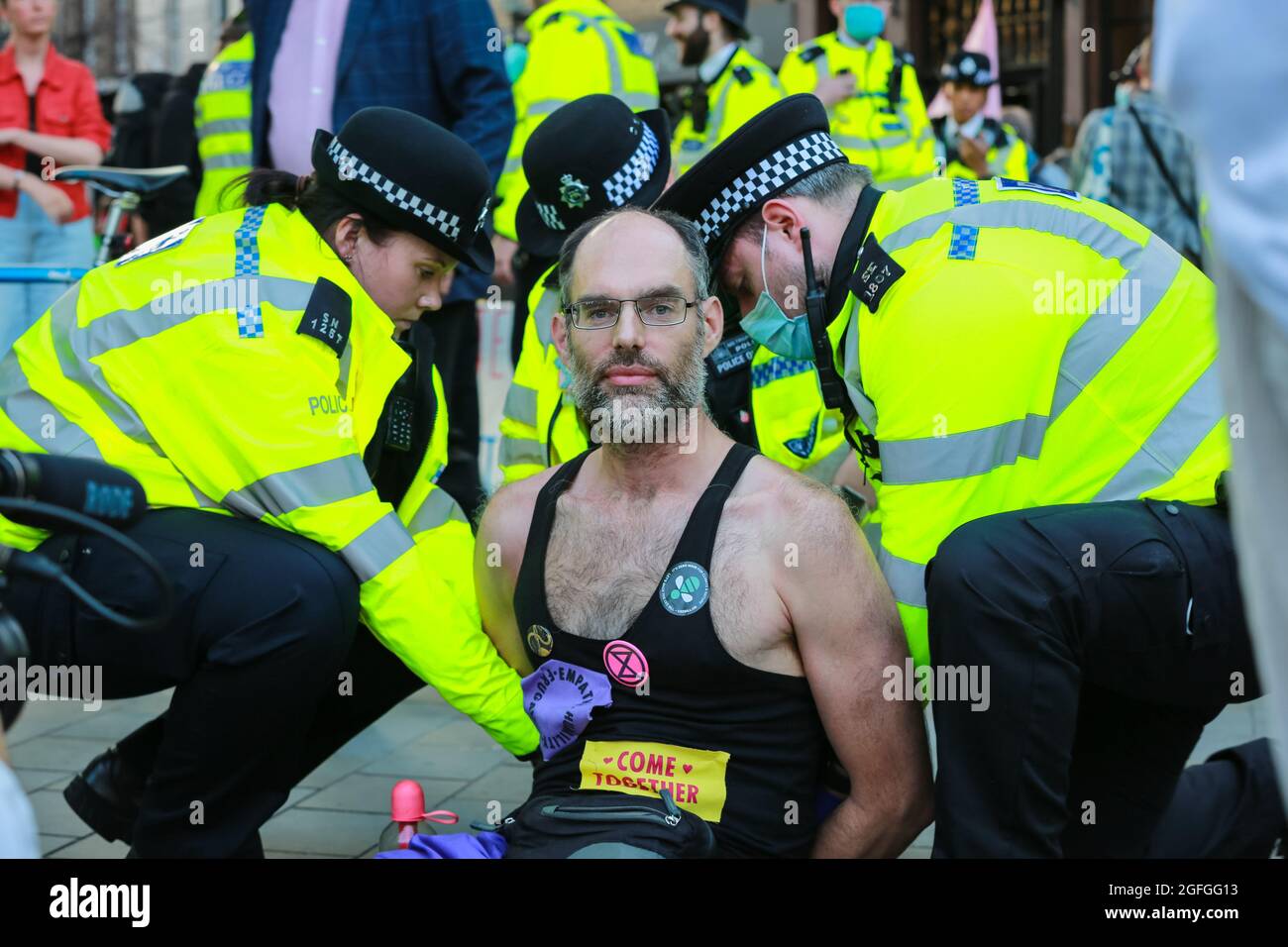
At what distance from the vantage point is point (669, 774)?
8.85ft

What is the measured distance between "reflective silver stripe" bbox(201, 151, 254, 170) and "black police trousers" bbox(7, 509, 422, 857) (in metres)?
2.42

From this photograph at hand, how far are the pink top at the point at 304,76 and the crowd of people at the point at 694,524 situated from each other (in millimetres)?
1291

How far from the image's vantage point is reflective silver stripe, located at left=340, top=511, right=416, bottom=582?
312 centimetres

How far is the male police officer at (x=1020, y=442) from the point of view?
2693mm

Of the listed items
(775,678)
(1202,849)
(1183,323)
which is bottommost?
(1202,849)

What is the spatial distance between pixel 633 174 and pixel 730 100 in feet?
8.03

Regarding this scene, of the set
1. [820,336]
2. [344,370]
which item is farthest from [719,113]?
[820,336]

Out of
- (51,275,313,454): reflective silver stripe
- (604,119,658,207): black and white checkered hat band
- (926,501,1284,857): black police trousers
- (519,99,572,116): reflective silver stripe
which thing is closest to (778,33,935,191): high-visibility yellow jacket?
(519,99,572,116): reflective silver stripe

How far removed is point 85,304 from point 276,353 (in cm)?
47

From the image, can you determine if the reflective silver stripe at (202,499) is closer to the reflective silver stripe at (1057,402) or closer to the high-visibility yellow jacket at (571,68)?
the reflective silver stripe at (1057,402)

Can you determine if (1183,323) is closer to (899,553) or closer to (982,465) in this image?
(982,465)

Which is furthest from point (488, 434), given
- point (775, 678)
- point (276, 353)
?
point (775, 678)
